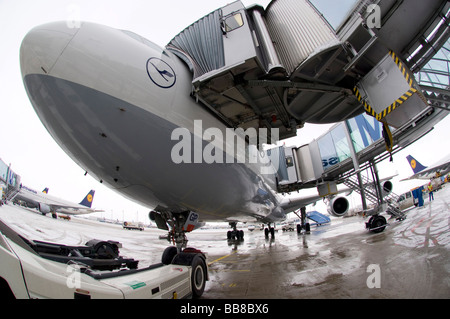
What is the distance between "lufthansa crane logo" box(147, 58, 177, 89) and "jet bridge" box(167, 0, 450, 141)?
0.39 m

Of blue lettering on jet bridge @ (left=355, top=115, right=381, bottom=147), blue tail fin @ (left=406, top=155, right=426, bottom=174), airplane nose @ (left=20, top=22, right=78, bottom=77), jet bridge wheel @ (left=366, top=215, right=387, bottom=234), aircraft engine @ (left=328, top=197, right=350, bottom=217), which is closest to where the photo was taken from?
airplane nose @ (left=20, top=22, right=78, bottom=77)

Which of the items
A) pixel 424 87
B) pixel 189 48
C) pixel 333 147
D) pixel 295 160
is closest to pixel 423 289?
pixel 424 87

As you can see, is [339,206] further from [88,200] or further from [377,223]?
[88,200]

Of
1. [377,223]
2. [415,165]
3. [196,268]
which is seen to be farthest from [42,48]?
[415,165]

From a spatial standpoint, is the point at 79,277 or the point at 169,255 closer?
the point at 79,277

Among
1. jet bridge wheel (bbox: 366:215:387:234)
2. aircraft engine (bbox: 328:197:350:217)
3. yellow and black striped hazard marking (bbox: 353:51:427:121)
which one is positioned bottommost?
jet bridge wheel (bbox: 366:215:387:234)

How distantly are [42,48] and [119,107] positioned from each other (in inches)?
40.4

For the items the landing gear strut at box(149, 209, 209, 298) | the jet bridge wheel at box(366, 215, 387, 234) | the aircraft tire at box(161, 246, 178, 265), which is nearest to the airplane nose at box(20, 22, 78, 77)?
the landing gear strut at box(149, 209, 209, 298)

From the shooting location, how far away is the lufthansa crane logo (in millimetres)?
3160

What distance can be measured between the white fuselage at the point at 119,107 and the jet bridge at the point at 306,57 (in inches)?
25.5

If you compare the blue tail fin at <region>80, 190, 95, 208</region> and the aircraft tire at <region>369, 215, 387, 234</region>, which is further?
the blue tail fin at <region>80, 190, 95, 208</region>

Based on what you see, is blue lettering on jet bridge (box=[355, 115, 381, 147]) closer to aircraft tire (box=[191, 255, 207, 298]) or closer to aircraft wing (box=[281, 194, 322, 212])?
aircraft wing (box=[281, 194, 322, 212])

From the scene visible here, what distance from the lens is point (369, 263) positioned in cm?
433

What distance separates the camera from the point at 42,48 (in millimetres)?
2529
